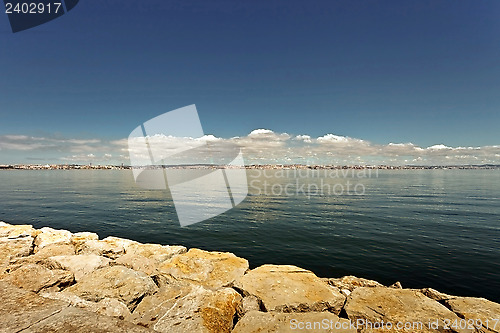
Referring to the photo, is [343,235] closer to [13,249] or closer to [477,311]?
[477,311]

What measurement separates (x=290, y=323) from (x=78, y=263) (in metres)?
8.22

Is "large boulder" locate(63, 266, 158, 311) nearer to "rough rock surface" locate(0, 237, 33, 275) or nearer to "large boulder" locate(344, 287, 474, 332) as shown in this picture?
"rough rock surface" locate(0, 237, 33, 275)

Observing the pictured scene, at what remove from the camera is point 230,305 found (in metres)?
6.45

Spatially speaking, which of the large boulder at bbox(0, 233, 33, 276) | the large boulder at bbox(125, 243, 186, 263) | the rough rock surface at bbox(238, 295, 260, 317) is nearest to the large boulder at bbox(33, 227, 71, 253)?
the large boulder at bbox(0, 233, 33, 276)

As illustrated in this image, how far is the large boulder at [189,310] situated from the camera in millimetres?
5475

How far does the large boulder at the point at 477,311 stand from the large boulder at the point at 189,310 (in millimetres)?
6340

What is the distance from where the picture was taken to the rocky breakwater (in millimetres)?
5352

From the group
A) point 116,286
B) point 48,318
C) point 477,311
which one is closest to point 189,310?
point 116,286

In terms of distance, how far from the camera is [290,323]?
5.73 metres

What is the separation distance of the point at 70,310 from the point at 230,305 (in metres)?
3.83

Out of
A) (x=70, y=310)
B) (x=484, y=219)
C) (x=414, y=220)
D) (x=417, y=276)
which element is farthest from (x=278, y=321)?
(x=484, y=219)

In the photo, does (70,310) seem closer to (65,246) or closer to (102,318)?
(102,318)

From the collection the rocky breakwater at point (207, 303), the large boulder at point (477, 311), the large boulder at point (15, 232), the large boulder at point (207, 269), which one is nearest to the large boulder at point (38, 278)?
the rocky breakwater at point (207, 303)

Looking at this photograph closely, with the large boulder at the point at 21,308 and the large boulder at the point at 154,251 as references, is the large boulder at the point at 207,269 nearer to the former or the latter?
the large boulder at the point at 154,251
